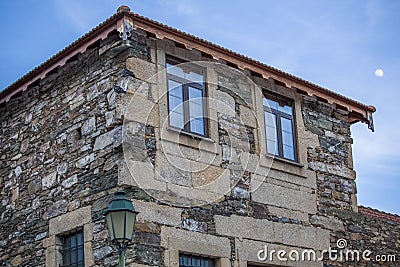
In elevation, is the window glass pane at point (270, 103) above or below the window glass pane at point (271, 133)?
above

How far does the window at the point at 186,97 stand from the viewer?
1021 cm

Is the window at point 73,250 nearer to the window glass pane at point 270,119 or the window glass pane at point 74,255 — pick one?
the window glass pane at point 74,255

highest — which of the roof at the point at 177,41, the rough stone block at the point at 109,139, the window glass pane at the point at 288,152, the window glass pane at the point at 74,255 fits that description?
the roof at the point at 177,41

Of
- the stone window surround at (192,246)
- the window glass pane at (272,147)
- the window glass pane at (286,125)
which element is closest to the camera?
the stone window surround at (192,246)

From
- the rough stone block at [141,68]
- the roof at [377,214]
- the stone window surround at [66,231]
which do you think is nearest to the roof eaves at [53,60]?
the rough stone block at [141,68]

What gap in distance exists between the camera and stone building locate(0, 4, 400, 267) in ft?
31.4

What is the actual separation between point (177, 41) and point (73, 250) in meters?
3.22

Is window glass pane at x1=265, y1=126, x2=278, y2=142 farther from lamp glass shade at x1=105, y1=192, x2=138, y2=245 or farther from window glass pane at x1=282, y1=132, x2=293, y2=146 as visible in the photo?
lamp glass shade at x1=105, y1=192, x2=138, y2=245

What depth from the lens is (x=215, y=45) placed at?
10.6 m

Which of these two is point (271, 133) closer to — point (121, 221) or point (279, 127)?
point (279, 127)

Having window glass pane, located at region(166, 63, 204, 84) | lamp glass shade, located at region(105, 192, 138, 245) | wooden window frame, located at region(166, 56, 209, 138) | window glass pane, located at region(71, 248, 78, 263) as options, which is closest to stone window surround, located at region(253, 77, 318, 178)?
wooden window frame, located at region(166, 56, 209, 138)

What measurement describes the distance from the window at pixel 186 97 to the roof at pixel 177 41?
0.39 metres

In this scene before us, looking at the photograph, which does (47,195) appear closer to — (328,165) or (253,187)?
(253,187)

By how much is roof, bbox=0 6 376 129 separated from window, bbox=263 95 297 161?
0.37 metres
